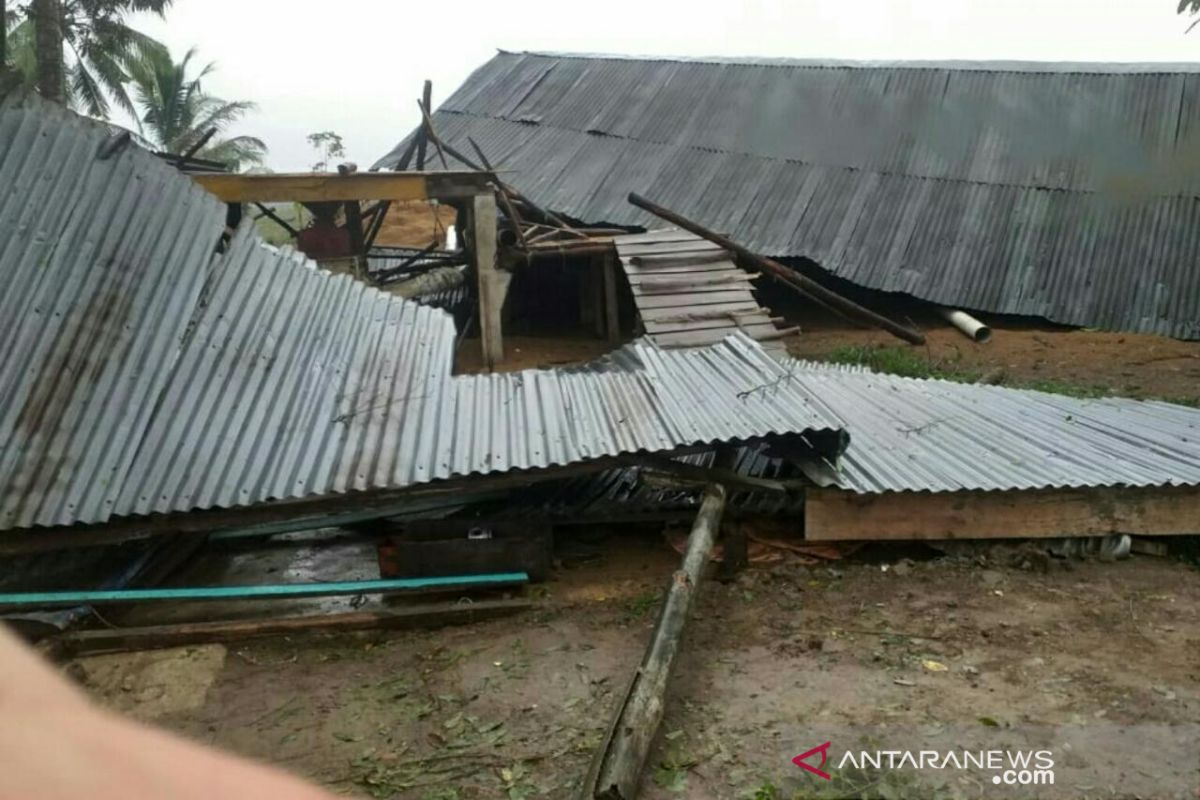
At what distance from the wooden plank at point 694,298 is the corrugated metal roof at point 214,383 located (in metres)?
5.13

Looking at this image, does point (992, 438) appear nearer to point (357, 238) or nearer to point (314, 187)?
point (314, 187)

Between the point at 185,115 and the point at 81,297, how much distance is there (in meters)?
28.8

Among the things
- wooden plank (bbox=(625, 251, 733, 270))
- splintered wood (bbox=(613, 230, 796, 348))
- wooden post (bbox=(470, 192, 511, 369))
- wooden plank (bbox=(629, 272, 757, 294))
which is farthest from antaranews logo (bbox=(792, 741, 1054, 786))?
wooden post (bbox=(470, 192, 511, 369))

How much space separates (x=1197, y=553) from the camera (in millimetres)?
7133

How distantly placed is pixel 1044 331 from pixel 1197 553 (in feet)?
32.1

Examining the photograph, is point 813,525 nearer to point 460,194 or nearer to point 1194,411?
point 1194,411

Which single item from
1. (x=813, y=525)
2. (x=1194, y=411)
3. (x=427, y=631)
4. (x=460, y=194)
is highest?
(x=460, y=194)

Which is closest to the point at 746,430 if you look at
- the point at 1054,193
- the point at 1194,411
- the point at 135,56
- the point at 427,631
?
the point at 427,631

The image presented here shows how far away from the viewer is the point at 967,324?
52.2ft

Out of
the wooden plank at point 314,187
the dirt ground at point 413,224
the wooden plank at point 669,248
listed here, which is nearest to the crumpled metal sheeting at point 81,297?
the wooden plank at point 314,187

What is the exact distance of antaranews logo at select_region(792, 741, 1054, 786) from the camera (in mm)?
4336

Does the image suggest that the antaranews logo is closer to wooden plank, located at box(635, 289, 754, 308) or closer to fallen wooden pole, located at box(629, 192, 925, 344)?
wooden plank, located at box(635, 289, 754, 308)

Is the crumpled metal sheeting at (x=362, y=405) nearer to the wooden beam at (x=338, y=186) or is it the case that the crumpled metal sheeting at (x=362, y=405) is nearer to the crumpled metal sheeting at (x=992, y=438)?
the crumpled metal sheeting at (x=992, y=438)

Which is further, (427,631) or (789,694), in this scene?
(427,631)
